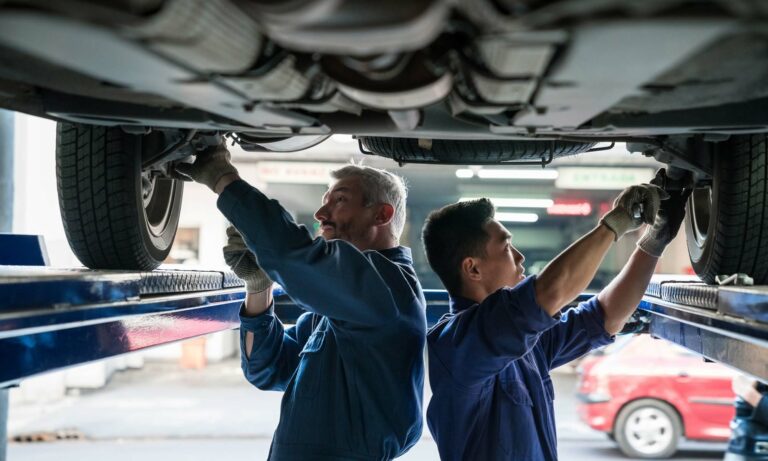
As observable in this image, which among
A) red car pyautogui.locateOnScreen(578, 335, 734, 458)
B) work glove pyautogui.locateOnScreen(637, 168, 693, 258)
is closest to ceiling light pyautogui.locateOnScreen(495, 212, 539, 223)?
red car pyautogui.locateOnScreen(578, 335, 734, 458)

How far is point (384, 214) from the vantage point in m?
1.78

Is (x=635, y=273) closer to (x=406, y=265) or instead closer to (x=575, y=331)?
(x=575, y=331)

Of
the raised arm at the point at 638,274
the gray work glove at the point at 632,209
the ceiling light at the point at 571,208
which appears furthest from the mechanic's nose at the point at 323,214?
the ceiling light at the point at 571,208

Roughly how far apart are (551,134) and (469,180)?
22.4 feet

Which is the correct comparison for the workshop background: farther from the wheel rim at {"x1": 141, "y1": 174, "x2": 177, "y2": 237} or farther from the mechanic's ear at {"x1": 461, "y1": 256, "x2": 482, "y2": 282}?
the mechanic's ear at {"x1": 461, "y1": 256, "x2": 482, "y2": 282}

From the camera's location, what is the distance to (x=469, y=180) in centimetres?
809

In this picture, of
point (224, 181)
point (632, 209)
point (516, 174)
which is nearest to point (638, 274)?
point (632, 209)

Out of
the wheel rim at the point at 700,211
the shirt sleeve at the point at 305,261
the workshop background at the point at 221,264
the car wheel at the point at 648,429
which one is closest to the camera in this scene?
the shirt sleeve at the point at 305,261

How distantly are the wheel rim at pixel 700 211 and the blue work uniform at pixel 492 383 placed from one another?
62cm

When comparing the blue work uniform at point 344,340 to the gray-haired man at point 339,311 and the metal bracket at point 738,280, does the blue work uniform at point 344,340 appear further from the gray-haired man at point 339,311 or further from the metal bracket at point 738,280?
the metal bracket at point 738,280

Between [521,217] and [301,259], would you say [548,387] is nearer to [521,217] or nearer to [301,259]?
[301,259]

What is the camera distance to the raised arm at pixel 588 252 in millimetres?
1487

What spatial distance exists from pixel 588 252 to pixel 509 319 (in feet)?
0.82

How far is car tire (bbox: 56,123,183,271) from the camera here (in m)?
1.60
